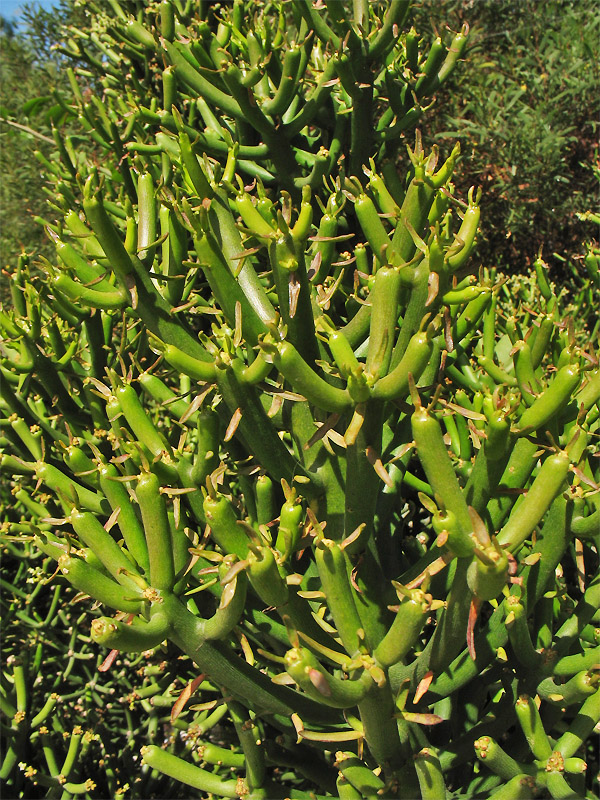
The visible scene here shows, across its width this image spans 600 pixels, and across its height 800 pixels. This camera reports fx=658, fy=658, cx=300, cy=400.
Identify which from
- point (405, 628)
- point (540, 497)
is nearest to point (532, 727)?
point (405, 628)

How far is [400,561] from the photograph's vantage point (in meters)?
1.96

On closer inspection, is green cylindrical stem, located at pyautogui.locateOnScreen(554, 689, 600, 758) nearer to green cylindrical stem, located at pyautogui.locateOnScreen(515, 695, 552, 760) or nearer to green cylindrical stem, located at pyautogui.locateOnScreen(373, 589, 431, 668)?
green cylindrical stem, located at pyautogui.locateOnScreen(515, 695, 552, 760)

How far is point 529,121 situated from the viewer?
179 inches

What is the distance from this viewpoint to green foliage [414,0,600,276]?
4543 mm

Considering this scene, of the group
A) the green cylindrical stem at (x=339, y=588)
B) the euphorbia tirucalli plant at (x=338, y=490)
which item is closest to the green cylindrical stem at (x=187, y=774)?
the euphorbia tirucalli plant at (x=338, y=490)

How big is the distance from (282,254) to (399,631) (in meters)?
0.78

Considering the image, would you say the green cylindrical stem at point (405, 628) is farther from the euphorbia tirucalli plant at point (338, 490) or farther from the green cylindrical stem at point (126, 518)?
the green cylindrical stem at point (126, 518)

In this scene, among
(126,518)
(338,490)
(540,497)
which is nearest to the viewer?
(540,497)

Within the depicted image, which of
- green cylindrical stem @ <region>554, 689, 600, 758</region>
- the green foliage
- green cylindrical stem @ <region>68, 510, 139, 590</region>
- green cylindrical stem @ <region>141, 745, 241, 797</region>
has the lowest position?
green cylindrical stem @ <region>141, 745, 241, 797</region>

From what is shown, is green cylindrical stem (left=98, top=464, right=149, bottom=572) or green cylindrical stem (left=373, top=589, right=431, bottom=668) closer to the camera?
green cylindrical stem (left=373, top=589, right=431, bottom=668)

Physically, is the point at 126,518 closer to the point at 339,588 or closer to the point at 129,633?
the point at 129,633

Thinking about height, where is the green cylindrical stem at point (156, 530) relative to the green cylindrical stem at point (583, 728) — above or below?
above

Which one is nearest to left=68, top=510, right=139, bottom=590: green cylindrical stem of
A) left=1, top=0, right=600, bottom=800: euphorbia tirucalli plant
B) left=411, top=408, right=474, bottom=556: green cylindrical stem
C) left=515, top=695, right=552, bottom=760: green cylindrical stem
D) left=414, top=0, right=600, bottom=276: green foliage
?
left=1, top=0, right=600, bottom=800: euphorbia tirucalli plant

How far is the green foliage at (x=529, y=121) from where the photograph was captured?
454 cm
